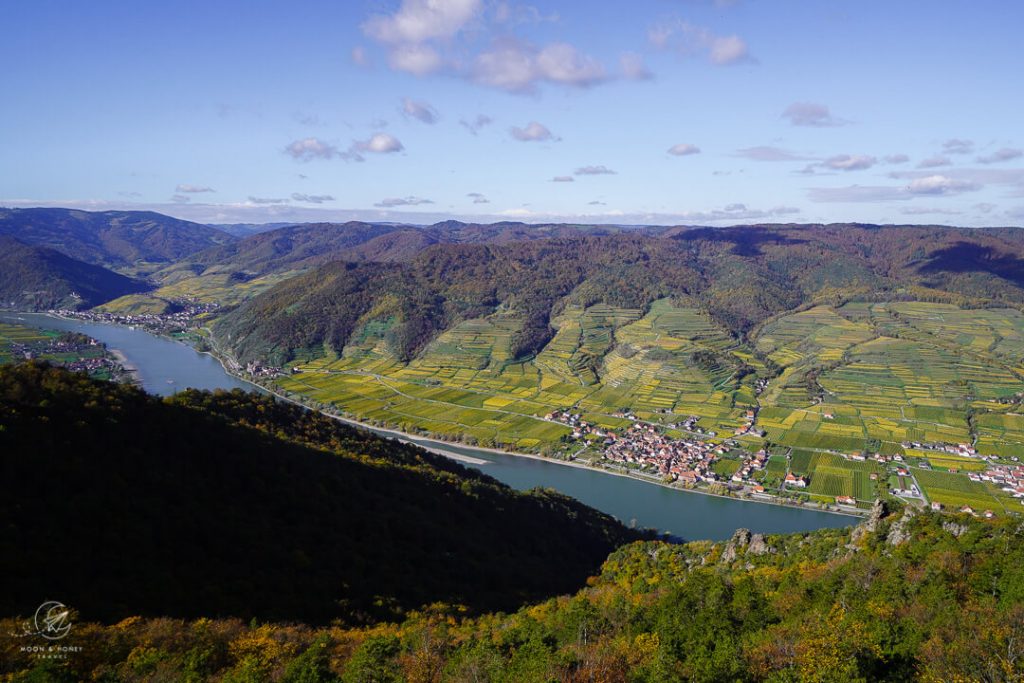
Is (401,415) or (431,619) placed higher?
(431,619)

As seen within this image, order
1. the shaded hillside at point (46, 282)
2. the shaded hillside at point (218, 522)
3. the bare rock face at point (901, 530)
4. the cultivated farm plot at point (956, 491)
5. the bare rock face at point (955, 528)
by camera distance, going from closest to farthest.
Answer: the shaded hillside at point (218, 522), the bare rock face at point (955, 528), the bare rock face at point (901, 530), the cultivated farm plot at point (956, 491), the shaded hillside at point (46, 282)

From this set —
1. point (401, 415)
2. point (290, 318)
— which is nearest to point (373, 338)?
point (290, 318)

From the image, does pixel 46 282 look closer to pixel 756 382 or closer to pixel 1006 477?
pixel 756 382

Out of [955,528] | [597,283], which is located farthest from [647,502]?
[597,283]

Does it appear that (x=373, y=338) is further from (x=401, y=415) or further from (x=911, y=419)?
(x=911, y=419)

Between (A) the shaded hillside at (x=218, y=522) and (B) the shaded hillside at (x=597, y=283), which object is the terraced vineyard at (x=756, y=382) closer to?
(B) the shaded hillside at (x=597, y=283)

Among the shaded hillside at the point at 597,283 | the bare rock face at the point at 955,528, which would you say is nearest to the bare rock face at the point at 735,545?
the bare rock face at the point at 955,528

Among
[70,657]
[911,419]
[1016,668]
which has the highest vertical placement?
[1016,668]
